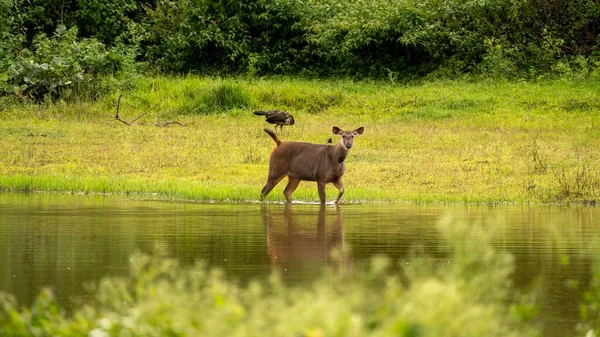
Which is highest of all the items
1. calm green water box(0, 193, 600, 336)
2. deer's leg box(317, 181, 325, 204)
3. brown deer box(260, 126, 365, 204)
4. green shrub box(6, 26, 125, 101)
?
green shrub box(6, 26, 125, 101)

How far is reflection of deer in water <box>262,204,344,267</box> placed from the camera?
1245 cm

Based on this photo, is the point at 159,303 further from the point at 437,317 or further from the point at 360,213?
the point at 360,213

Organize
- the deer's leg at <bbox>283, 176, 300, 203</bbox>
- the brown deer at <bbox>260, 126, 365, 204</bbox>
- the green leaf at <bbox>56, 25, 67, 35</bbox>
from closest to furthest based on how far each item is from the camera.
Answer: the brown deer at <bbox>260, 126, 365, 204</bbox> → the deer's leg at <bbox>283, 176, 300, 203</bbox> → the green leaf at <bbox>56, 25, 67, 35</bbox>

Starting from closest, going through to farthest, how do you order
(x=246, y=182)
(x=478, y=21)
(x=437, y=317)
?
(x=437, y=317) < (x=246, y=182) < (x=478, y=21)

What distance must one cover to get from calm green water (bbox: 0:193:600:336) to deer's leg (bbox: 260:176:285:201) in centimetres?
59

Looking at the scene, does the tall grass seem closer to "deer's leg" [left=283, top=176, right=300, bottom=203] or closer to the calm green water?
the calm green water

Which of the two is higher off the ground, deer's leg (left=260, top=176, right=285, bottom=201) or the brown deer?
the brown deer

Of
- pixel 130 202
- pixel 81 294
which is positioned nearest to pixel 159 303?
pixel 81 294

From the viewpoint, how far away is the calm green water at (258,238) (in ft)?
36.3

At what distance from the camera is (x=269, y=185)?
19.2 m

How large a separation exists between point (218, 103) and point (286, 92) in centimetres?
176

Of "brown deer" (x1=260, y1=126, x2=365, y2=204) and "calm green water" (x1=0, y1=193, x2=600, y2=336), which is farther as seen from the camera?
"brown deer" (x1=260, y1=126, x2=365, y2=204)

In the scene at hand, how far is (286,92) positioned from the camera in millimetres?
30672

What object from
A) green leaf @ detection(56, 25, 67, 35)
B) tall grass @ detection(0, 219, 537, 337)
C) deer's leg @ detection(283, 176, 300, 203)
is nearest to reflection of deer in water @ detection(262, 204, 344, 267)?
deer's leg @ detection(283, 176, 300, 203)
